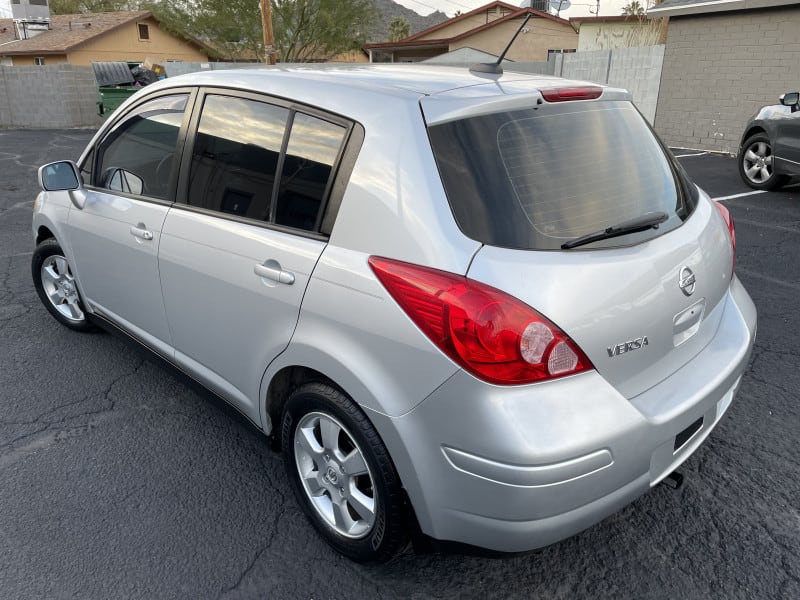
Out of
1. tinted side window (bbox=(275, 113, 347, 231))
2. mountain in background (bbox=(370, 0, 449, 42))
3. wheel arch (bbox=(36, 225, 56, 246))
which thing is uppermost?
mountain in background (bbox=(370, 0, 449, 42))

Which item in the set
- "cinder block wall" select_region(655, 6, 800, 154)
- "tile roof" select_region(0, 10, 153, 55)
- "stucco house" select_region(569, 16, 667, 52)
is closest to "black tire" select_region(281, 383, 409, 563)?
"cinder block wall" select_region(655, 6, 800, 154)

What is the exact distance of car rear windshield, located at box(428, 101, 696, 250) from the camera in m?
1.94

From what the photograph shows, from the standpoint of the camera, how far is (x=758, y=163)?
882cm

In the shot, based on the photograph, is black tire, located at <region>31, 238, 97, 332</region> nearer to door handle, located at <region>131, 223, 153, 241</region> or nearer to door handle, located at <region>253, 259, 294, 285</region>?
door handle, located at <region>131, 223, 153, 241</region>

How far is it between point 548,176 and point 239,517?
6.00 ft

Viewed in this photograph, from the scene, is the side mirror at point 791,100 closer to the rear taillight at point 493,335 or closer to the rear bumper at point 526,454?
the rear bumper at point 526,454

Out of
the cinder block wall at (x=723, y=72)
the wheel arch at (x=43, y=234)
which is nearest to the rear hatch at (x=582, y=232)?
the wheel arch at (x=43, y=234)

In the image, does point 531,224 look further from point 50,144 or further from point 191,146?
point 50,144

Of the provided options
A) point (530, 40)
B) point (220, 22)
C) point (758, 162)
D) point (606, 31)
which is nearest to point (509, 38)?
point (530, 40)

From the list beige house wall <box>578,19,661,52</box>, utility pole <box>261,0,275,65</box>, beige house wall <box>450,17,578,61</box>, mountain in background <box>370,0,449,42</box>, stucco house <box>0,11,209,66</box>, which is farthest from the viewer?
mountain in background <box>370,0,449,42</box>

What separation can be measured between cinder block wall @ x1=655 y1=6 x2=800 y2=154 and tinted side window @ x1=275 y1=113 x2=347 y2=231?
1324 cm

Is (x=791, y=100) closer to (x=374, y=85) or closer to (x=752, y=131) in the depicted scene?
(x=752, y=131)

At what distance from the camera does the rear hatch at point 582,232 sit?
1879mm

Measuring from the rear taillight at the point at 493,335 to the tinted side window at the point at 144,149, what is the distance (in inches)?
68.6
